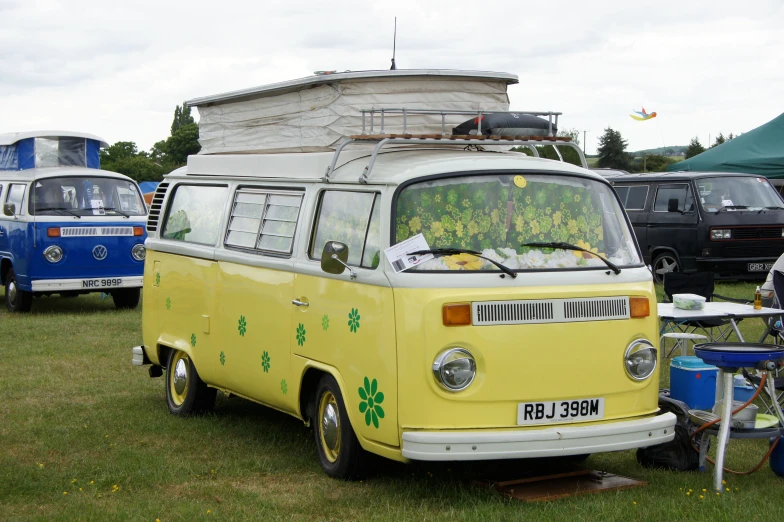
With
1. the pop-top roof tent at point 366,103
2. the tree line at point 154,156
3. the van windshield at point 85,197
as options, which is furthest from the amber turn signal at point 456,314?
the tree line at point 154,156

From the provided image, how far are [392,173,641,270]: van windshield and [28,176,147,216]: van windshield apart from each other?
11.4 metres

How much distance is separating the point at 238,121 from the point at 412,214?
305cm

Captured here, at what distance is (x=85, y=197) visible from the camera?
1675cm

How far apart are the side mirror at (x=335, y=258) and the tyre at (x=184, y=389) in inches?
106

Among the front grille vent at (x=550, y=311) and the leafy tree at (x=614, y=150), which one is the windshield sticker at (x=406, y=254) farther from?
the leafy tree at (x=614, y=150)

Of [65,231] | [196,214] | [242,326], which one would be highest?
[196,214]

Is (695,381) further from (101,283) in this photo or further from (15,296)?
(15,296)

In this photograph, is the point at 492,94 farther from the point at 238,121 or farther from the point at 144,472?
the point at 144,472

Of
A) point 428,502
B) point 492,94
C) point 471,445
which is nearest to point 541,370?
point 471,445

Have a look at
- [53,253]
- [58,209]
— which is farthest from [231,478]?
[58,209]

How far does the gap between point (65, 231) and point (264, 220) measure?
9337 mm

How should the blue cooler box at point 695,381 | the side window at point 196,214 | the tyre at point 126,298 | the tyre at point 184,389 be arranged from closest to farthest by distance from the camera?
1. the blue cooler box at point 695,381
2. the side window at point 196,214
3. the tyre at point 184,389
4. the tyre at point 126,298

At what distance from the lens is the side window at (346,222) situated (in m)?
6.59

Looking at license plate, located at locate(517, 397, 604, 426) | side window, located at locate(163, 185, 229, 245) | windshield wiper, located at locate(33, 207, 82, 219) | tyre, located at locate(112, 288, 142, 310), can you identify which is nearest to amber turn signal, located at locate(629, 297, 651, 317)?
license plate, located at locate(517, 397, 604, 426)
